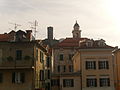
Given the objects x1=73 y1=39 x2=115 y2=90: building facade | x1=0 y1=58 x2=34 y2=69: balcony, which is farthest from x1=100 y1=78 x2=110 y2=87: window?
x1=0 y1=58 x2=34 y2=69: balcony

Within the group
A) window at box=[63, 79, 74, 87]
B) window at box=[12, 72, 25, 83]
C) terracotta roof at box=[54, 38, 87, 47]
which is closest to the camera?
window at box=[12, 72, 25, 83]

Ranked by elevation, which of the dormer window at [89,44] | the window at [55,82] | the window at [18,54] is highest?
the dormer window at [89,44]

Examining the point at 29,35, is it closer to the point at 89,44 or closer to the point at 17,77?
the point at 17,77

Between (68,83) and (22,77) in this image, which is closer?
(22,77)

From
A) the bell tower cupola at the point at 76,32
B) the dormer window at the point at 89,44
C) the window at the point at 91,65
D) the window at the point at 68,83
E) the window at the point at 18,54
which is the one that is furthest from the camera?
the bell tower cupola at the point at 76,32

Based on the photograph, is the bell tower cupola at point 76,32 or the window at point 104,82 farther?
the bell tower cupola at point 76,32

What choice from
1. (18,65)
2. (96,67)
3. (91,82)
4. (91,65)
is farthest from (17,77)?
(96,67)

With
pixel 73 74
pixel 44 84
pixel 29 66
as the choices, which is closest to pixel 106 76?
pixel 73 74

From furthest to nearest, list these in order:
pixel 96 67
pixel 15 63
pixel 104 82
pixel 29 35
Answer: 1. pixel 96 67
2. pixel 104 82
3. pixel 29 35
4. pixel 15 63

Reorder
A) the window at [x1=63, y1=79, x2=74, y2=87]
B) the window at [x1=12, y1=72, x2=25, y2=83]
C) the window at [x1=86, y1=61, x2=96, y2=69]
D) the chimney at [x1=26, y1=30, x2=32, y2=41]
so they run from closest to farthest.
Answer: the window at [x1=12, y1=72, x2=25, y2=83], the chimney at [x1=26, y1=30, x2=32, y2=41], the window at [x1=63, y1=79, x2=74, y2=87], the window at [x1=86, y1=61, x2=96, y2=69]

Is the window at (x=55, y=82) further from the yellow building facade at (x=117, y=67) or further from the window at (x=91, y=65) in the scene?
the yellow building facade at (x=117, y=67)

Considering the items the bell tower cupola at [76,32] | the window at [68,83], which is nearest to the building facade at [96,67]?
the window at [68,83]

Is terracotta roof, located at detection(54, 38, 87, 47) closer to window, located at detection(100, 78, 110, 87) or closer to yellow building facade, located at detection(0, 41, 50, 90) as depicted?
window, located at detection(100, 78, 110, 87)

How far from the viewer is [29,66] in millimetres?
37062
